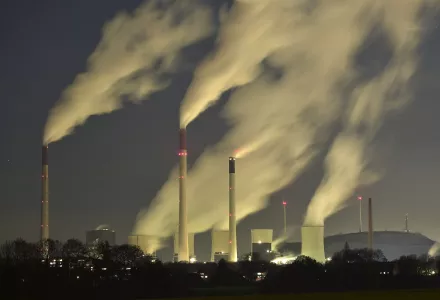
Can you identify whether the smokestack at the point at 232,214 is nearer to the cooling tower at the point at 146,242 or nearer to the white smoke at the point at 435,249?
the cooling tower at the point at 146,242

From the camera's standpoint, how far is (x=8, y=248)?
7300cm

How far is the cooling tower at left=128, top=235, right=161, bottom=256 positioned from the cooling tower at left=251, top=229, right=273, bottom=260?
15.0m

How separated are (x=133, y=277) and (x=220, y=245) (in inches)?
1933

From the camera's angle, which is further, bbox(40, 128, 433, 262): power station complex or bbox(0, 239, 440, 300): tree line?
bbox(40, 128, 433, 262): power station complex

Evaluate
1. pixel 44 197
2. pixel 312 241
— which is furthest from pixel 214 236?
pixel 44 197

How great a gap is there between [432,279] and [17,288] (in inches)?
1393

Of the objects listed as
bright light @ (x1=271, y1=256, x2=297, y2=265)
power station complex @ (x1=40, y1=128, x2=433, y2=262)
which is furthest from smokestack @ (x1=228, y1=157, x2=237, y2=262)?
bright light @ (x1=271, y1=256, x2=297, y2=265)

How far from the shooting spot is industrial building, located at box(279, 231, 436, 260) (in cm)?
17662

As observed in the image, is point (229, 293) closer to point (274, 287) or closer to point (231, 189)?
point (274, 287)

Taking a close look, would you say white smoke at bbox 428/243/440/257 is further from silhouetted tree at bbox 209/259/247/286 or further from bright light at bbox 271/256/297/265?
silhouetted tree at bbox 209/259/247/286

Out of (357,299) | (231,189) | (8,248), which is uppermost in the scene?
(231,189)

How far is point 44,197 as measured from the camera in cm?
8594

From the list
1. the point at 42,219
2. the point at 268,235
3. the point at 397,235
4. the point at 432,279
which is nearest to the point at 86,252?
the point at 42,219

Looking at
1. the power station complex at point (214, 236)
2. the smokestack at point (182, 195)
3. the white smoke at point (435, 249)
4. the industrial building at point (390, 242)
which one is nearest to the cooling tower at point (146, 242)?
the power station complex at point (214, 236)
